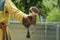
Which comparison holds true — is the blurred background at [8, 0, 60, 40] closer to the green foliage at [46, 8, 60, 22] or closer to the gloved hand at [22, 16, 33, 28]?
the green foliage at [46, 8, 60, 22]

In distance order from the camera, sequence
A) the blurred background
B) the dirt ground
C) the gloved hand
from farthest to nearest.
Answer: the dirt ground → the blurred background → the gloved hand

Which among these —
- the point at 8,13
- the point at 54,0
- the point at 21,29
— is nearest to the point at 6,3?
the point at 8,13

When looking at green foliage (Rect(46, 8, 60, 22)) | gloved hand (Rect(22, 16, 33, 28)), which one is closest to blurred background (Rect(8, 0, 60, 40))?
green foliage (Rect(46, 8, 60, 22))

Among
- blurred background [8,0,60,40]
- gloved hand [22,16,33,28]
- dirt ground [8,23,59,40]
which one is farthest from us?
dirt ground [8,23,59,40]

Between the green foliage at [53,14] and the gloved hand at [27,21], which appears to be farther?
the green foliage at [53,14]

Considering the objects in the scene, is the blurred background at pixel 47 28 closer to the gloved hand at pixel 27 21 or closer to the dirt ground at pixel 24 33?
the dirt ground at pixel 24 33

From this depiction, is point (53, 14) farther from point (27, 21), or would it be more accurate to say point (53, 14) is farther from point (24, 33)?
point (27, 21)

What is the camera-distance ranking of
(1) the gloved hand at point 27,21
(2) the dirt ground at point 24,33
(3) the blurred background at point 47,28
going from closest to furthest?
(1) the gloved hand at point 27,21 → (3) the blurred background at point 47,28 → (2) the dirt ground at point 24,33

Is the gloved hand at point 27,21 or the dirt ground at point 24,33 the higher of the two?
the gloved hand at point 27,21

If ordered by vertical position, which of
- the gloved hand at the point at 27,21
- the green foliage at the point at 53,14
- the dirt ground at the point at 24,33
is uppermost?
the green foliage at the point at 53,14

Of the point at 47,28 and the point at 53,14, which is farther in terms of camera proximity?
the point at 47,28

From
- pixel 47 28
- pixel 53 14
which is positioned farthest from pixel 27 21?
pixel 47 28

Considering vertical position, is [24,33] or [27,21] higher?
[27,21]

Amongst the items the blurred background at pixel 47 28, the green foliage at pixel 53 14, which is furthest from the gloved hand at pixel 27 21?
the green foliage at pixel 53 14
